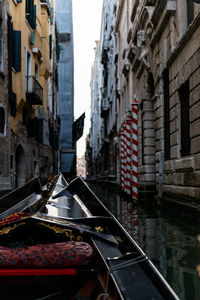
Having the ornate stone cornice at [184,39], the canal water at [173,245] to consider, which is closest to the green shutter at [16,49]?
the ornate stone cornice at [184,39]

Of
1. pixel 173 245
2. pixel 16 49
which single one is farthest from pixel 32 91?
pixel 173 245

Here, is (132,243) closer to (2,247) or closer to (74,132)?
(2,247)

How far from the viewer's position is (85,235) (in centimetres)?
194

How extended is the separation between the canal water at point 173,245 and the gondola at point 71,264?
0.19 metres

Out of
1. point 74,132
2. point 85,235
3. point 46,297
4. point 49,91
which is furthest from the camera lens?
point 74,132

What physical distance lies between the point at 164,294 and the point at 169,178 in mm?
6627

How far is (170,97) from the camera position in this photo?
798 cm

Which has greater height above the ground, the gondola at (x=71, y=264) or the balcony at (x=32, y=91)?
the balcony at (x=32, y=91)

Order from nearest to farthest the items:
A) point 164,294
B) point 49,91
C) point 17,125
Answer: point 164,294
point 17,125
point 49,91

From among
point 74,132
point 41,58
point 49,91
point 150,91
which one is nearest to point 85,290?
Result: point 150,91

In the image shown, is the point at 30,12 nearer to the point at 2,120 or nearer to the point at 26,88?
the point at 26,88

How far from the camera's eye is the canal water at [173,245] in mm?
2262

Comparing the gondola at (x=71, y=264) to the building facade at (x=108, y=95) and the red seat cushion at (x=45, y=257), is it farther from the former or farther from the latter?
the building facade at (x=108, y=95)

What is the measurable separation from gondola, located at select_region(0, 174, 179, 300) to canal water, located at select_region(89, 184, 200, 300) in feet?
0.62
